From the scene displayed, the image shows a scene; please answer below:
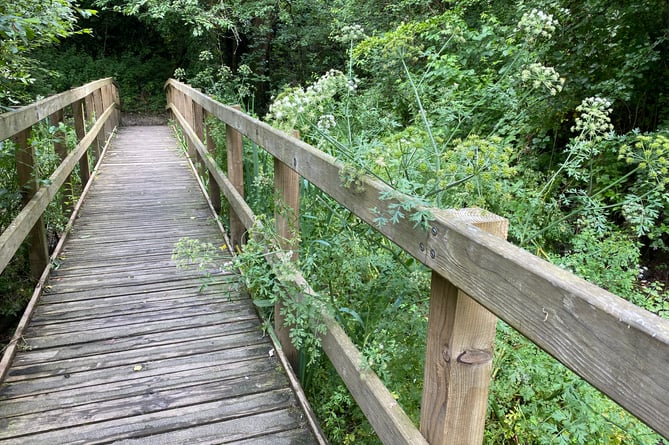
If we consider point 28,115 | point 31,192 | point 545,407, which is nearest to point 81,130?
point 31,192

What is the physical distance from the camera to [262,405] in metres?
2.50

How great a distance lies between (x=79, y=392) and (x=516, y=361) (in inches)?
82.3

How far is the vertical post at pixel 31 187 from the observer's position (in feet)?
11.9

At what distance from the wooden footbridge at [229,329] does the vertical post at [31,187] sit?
13mm

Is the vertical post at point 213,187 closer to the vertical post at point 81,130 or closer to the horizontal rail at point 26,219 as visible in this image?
the horizontal rail at point 26,219

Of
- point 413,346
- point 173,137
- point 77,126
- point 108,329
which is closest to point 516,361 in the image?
point 413,346

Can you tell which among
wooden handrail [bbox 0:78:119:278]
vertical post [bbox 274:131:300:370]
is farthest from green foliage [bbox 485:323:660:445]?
wooden handrail [bbox 0:78:119:278]

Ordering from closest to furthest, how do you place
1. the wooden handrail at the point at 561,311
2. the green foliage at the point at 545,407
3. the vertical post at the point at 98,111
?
the wooden handrail at the point at 561,311, the green foliage at the point at 545,407, the vertical post at the point at 98,111

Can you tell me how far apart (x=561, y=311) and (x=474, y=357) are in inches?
17.3

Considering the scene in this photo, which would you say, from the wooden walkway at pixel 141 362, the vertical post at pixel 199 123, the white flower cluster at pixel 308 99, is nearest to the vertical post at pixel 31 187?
the wooden walkway at pixel 141 362

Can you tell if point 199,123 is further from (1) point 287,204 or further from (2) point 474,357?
(2) point 474,357

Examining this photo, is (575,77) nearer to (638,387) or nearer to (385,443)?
(385,443)

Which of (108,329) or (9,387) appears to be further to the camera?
(108,329)

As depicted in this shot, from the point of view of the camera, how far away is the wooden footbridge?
88cm
